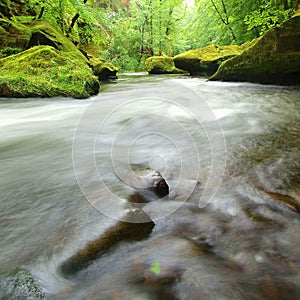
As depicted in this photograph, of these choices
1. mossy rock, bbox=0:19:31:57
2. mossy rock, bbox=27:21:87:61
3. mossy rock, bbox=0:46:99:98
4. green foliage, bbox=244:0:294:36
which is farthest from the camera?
green foliage, bbox=244:0:294:36

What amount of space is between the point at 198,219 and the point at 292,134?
2153 millimetres

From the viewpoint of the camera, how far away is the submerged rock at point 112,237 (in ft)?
3.80

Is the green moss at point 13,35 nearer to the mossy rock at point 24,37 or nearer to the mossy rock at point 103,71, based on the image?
the mossy rock at point 24,37

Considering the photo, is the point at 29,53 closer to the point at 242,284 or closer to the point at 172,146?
the point at 172,146

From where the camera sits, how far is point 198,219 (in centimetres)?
154

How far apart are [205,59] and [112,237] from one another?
12.4 metres

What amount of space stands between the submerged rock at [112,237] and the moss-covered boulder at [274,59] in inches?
253

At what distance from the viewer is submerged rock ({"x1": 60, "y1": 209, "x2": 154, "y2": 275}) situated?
1159 millimetres

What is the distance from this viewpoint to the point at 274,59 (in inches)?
243

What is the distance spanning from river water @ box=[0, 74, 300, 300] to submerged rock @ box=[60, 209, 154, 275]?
2cm

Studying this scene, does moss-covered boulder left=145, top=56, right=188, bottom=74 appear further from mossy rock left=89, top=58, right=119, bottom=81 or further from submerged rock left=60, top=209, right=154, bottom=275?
submerged rock left=60, top=209, right=154, bottom=275

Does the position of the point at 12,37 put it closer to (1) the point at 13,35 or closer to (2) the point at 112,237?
(1) the point at 13,35

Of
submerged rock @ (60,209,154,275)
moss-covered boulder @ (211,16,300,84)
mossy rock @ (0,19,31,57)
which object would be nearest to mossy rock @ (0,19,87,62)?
mossy rock @ (0,19,31,57)

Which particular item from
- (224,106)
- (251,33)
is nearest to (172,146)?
(224,106)
